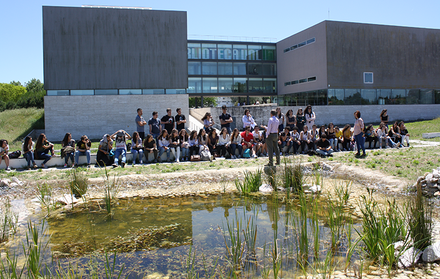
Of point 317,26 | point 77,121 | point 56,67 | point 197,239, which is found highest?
point 317,26

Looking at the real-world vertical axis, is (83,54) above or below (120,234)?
above

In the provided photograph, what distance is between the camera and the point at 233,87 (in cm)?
3538

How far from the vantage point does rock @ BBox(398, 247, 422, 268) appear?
11.8 feet

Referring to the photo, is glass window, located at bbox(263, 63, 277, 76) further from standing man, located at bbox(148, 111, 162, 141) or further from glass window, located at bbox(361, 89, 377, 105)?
standing man, located at bbox(148, 111, 162, 141)

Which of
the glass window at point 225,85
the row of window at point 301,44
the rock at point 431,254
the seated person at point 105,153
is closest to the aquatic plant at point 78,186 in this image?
the seated person at point 105,153

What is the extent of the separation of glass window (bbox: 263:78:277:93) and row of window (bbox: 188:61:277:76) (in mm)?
642

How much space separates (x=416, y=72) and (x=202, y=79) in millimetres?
19929

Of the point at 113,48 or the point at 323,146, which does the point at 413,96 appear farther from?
the point at 113,48

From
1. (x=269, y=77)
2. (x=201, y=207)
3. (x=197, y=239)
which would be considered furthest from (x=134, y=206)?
(x=269, y=77)

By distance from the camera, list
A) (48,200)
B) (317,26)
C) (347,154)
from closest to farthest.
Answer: (48,200) → (347,154) → (317,26)

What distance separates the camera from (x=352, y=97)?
27031mm

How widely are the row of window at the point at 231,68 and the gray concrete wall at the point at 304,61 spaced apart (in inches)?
50.9

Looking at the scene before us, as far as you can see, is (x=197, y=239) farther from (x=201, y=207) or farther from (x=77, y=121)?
(x=77, y=121)

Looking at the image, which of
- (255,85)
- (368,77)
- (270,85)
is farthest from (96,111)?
(368,77)
